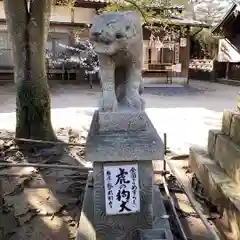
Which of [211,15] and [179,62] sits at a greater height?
[211,15]

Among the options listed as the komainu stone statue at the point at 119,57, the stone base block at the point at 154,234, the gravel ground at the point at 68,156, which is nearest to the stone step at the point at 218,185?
the gravel ground at the point at 68,156

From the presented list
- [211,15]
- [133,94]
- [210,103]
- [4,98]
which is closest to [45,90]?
[133,94]

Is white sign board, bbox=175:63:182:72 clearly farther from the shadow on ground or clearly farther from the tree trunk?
the shadow on ground

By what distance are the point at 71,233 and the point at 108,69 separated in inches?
76.8

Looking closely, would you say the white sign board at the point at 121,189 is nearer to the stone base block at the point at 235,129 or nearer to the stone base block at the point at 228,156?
the stone base block at the point at 228,156

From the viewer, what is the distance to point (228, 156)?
449 cm

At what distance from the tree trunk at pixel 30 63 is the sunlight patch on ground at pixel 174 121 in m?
1.76

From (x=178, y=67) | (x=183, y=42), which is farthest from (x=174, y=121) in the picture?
(x=183, y=42)

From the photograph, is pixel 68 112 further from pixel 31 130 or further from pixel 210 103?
pixel 210 103

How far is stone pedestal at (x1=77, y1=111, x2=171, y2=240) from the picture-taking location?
2531 millimetres

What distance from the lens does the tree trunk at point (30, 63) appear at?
20.9ft

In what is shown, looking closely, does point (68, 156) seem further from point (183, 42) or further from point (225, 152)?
point (183, 42)

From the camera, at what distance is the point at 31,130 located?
669 cm

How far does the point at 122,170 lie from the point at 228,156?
2.38 metres
